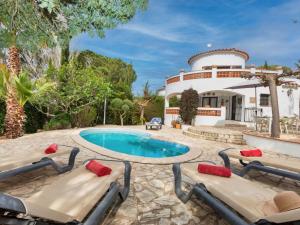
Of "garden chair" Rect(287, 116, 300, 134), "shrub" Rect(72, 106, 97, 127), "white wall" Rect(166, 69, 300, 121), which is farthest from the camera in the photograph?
"white wall" Rect(166, 69, 300, 121)

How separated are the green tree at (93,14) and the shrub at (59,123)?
11.3 meters

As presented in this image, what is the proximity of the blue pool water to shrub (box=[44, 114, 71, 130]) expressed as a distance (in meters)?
2.27

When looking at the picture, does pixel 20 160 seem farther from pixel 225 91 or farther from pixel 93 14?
pixel 225 91

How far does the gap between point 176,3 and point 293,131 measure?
11.2 m

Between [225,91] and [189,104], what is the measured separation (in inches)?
146

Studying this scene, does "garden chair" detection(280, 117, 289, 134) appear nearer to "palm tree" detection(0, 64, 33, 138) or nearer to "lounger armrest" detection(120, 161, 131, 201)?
"lounger armrest" detection(120, 161, 131, 201)

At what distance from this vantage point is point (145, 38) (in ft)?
107

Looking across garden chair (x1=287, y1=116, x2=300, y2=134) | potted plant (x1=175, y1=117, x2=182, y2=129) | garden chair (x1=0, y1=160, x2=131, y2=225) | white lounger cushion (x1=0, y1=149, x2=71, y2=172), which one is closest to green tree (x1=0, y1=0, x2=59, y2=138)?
white lounger cushion (x1=0, y1=149, x2=71, y2=172)

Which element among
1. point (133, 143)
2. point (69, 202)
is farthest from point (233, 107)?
point (69, 202)

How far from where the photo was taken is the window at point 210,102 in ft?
76.6

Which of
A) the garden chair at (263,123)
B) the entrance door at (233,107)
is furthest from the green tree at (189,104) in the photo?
the garden chair at (263,123)

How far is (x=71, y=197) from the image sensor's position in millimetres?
3182

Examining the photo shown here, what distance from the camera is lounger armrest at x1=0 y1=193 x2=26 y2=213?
5.32ft

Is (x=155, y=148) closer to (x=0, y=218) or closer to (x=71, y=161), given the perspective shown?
(x=71, y=161)
